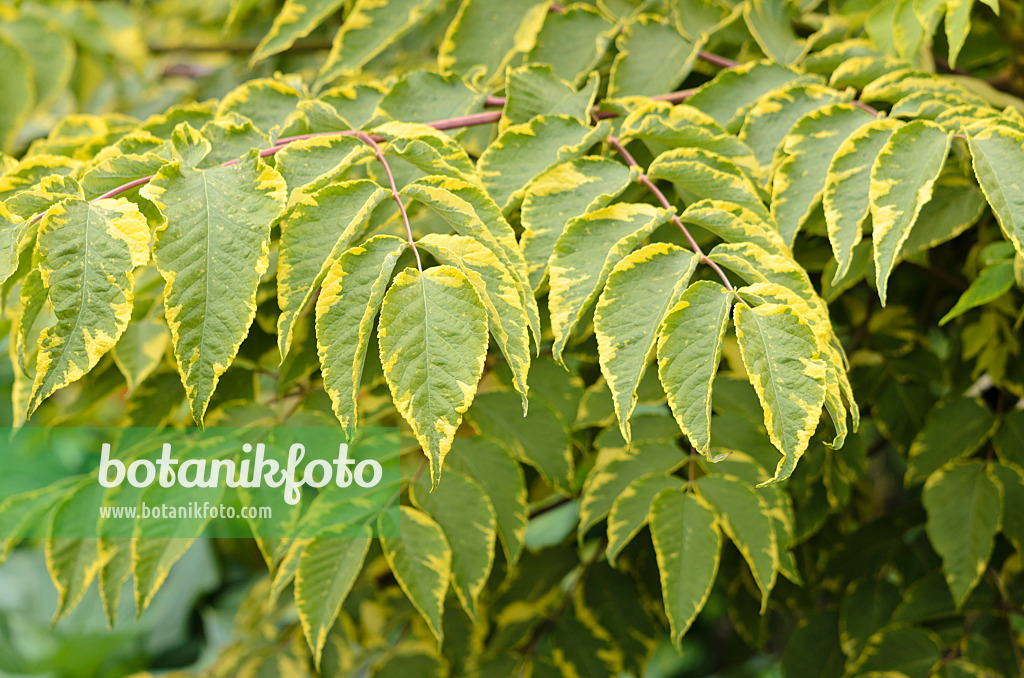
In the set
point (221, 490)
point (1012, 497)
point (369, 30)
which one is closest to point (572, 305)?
point (221, 490)

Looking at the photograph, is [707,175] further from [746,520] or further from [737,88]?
[746,520]

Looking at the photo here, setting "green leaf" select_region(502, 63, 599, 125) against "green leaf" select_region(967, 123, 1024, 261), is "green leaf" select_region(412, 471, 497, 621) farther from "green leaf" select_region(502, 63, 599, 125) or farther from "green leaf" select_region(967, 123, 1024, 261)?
"green leaf" select_region(967, 123, 1024, 261)

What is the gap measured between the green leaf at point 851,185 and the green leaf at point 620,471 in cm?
25

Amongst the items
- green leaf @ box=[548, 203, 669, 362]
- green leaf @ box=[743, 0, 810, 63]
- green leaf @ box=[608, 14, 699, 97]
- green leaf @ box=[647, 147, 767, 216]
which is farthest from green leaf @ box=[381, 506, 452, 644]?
green leaf @ box=[743, 0, 810, 63]

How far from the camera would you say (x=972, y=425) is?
84 cm

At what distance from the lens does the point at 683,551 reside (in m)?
0.63

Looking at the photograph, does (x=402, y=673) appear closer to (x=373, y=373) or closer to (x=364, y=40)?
(x=373, y=373)

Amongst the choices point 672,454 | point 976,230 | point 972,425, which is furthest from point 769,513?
point 976,230

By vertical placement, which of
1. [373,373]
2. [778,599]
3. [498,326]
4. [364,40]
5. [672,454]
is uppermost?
[364,40]

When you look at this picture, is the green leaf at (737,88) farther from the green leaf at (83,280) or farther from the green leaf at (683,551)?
the green leaf at (83,280)

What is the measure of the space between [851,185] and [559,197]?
221 mm

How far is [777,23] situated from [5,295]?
2.52 feet

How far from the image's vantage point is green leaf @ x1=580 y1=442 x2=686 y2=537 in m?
0.71

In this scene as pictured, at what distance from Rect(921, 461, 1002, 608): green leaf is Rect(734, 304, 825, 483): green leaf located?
18.1 inches
